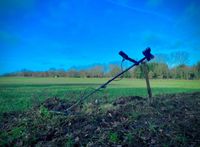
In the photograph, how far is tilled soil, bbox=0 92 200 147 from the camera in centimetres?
311

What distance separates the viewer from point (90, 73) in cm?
2939

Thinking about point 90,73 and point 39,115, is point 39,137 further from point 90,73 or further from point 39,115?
point 90,73

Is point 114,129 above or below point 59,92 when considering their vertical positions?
below

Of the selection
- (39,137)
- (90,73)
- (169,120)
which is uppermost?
(90,73)

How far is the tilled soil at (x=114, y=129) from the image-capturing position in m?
3.11

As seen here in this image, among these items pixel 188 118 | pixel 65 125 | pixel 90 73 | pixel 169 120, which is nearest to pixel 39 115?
pixel 65 125

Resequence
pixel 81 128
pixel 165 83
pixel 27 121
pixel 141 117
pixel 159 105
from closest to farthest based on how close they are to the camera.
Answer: pixel 81 128 → pixel 141 117 → pixel 27 121 → pixel 159 105 → pixel 165 83

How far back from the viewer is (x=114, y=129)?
3391 mm

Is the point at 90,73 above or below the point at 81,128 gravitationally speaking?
above

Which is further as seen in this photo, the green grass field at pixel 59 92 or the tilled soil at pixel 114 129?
the green grass field at pixel 59 92

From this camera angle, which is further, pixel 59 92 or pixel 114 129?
pixel 59 92

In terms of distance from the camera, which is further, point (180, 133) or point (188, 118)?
point (188, 118)

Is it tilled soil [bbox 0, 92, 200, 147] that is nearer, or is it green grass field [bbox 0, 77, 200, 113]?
tilled soil [bbox 0, 92, 200, 147]

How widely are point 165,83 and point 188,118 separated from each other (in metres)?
25.1
